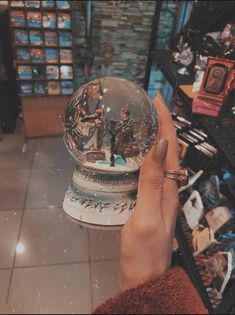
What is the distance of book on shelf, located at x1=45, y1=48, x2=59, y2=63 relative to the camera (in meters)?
1.23

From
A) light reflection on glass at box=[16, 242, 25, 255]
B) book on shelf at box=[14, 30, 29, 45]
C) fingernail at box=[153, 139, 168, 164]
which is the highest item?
fingernail at box=[153, 139, 168, 164]

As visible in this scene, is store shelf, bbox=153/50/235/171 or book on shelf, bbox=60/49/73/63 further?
book on shelf, bbox=60/49/73/63

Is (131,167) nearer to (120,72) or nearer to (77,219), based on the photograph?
(77,219)

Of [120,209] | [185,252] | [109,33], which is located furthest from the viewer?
[109,33]

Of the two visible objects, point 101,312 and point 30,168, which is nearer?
point 101,312

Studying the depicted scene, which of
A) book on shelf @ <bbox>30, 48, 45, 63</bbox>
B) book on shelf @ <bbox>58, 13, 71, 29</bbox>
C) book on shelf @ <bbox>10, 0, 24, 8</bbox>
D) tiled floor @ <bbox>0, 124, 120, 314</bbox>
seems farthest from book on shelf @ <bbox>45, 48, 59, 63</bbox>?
tiled floor @ <bbox>0, 124, 120, 314</bbox>

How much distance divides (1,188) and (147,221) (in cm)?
23

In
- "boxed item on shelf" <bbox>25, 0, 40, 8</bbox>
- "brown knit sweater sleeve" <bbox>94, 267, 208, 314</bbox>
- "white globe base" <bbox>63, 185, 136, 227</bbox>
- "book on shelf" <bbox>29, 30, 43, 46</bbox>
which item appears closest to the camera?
"brown knit sweater sleeve" <bbox>94, 267, 208, 314</bbox>

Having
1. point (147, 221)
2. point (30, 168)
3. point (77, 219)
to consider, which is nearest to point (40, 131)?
point (30, 168)

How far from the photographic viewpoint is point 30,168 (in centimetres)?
48

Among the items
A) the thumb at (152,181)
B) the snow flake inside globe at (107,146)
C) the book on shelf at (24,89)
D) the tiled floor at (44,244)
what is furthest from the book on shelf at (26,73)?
the thumb at (152,181)

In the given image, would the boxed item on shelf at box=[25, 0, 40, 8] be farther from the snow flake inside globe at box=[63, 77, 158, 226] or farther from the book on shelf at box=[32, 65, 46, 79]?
the snow flake inside globe at box=[63, 77, 158, 226]

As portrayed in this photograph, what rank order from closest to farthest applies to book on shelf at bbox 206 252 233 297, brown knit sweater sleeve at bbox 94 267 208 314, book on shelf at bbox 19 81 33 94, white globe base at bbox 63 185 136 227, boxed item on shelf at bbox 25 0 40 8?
brown knit sweater sleeve at bbox 94 267 208 314
white globe base at bbox 63 185 136 227
book on shelf at bbox 19 81 33 94
book on shelf at bbox 206 252 233 297
boxed item on shelf at bbox 25 0 40 8

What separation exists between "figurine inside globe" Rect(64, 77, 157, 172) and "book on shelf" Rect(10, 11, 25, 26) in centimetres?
104
